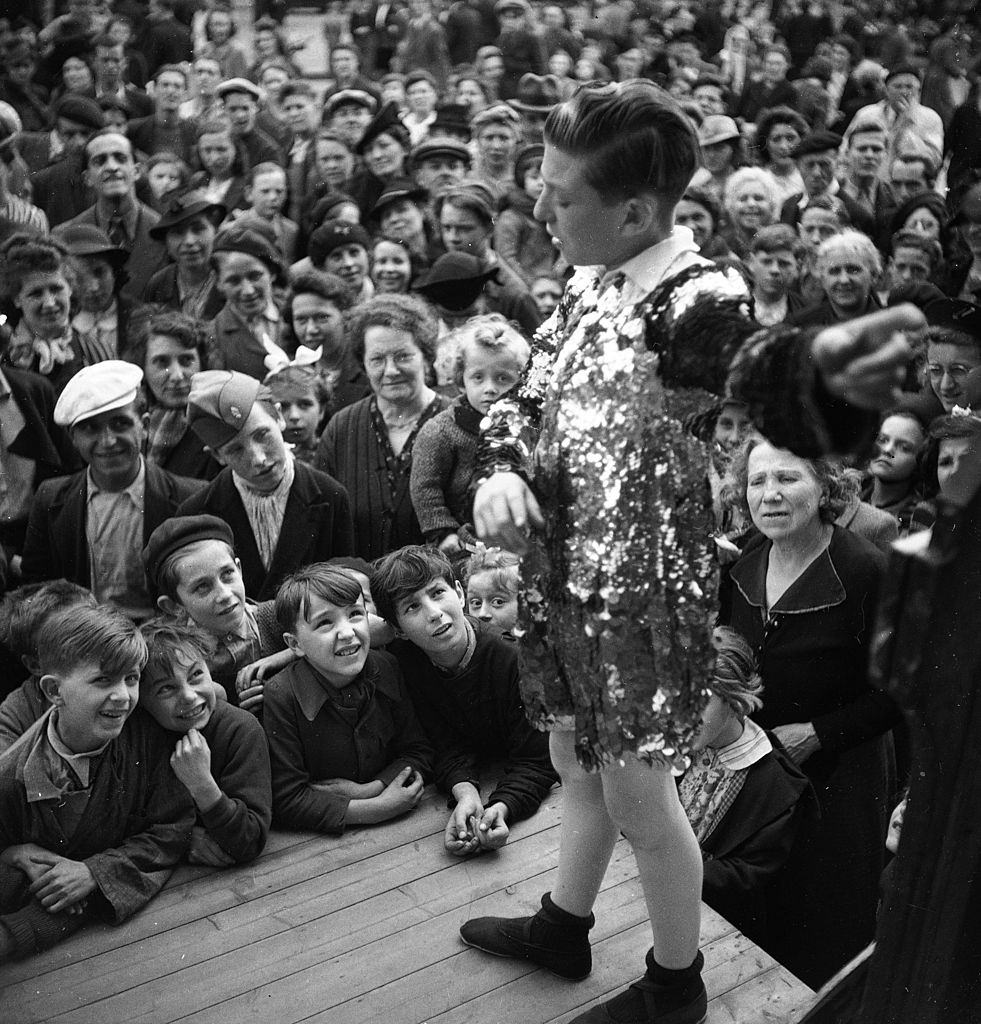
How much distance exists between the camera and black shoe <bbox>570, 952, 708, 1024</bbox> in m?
2.27

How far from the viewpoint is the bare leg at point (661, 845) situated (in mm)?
2100

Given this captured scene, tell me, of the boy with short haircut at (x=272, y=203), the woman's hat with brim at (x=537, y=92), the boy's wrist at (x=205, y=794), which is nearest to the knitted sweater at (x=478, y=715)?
the boy's wrist at (x=205, y=794)

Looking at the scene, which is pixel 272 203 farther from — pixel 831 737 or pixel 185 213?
pixel 831 737

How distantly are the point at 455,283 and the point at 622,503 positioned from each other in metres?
3.73

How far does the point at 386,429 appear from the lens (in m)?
4.51

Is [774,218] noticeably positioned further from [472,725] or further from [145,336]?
[472,725]

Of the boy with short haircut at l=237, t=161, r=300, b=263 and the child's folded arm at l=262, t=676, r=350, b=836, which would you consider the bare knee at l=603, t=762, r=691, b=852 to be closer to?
the child's folded arm at l=262, t=676, r=350, b=836

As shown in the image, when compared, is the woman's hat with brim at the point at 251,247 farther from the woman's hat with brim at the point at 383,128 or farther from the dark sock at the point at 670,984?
the dark sock at the point at 670,984

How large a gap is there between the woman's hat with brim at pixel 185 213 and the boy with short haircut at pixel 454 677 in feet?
11.6

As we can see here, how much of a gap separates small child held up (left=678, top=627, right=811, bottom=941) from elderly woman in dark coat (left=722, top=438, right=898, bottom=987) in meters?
0.17

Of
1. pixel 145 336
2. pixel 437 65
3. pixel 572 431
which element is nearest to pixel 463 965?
pixel 572 431

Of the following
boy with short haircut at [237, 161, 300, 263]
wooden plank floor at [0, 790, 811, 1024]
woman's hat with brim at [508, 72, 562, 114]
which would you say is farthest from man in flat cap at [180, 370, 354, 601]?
woman's hat with brim at [508, 72, 562, 114]

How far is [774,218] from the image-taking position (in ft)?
23.9

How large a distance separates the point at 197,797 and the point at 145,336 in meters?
2.61
